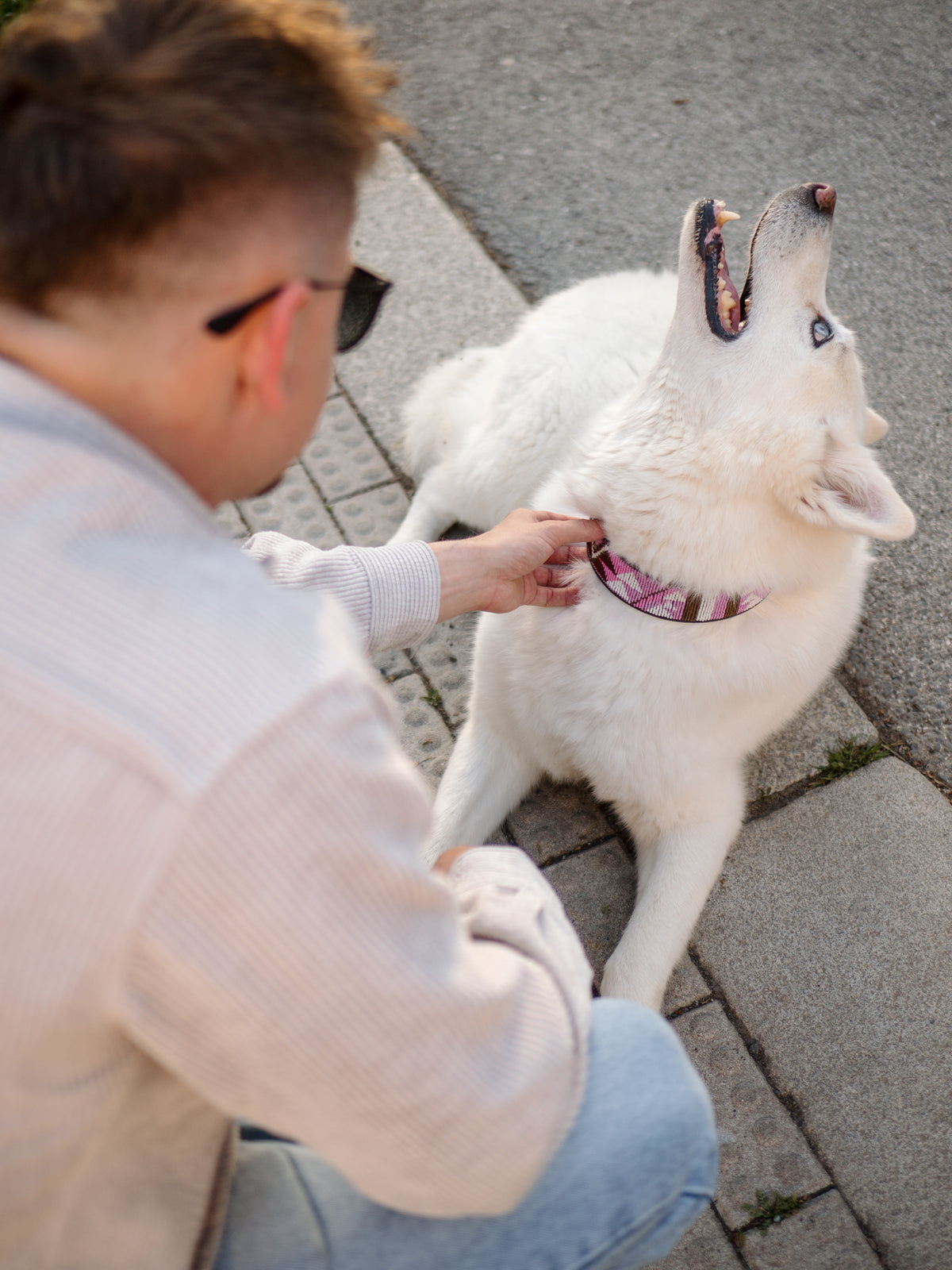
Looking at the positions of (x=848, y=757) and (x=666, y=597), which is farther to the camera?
(x=848, y=757)

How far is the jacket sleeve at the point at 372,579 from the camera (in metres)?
1.78

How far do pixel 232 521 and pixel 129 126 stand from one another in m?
2.23

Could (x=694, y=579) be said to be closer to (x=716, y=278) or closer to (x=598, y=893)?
(x=716, y=278)

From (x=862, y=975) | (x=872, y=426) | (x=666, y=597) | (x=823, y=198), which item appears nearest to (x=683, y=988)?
(x=862, y=975)

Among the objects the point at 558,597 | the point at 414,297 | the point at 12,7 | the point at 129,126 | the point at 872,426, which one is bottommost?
the point at 414,297

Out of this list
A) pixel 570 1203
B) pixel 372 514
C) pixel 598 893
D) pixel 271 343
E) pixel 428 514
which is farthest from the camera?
pixel 372 514

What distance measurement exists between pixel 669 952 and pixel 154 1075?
1350mm

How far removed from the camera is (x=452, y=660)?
2.72 meters

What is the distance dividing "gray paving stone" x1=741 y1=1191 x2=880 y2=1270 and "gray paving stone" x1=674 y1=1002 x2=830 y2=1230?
43mm

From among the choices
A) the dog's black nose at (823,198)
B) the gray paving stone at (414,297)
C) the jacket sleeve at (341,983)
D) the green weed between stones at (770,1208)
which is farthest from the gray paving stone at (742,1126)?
the gray paving stone at (414,297)

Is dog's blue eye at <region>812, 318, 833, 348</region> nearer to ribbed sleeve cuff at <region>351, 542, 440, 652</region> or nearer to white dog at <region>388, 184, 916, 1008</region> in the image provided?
white dog at <region>388, 184, 916, 1008</region>

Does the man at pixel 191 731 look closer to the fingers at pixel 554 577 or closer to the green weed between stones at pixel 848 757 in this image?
the fingers at pixel 554 577

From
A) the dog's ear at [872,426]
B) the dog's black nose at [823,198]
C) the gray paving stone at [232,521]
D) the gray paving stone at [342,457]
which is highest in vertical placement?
the dog's black nose at [823,198]

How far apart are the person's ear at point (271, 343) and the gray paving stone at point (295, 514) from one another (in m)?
1.92
